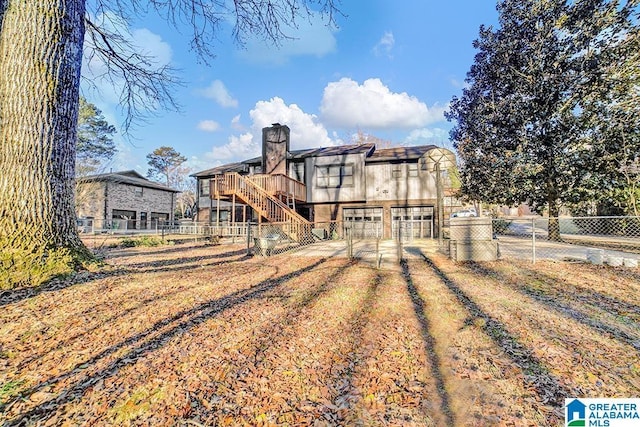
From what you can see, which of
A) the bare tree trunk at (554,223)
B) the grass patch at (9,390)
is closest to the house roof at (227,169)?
the bare tree trunk at (554,223)

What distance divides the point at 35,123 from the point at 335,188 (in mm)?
14415

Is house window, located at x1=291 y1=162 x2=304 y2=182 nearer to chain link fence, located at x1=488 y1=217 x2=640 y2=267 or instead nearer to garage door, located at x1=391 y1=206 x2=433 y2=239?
garage door, located at x1=391 y1=206 x2=433 y2=239

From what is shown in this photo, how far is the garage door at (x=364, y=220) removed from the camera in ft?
56.3

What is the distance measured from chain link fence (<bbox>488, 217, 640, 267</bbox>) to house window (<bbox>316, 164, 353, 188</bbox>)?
8134 millimetres

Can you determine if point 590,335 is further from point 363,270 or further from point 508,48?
point 508,48

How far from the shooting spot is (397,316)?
3.71 m

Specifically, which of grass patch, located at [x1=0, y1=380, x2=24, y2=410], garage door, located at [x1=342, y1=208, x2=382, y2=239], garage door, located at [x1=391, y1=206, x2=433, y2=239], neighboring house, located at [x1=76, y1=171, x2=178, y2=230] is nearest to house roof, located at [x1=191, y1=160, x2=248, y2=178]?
neighboring house, located at [x1=76, y1=171, x2=178, y2=230]

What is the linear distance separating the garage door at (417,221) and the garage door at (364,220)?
1.07m

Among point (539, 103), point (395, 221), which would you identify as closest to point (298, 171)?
point (395, 221)

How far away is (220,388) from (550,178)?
15285mm

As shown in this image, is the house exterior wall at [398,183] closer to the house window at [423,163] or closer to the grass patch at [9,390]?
the house window at [423,163]

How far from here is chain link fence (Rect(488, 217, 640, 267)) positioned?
691 centimetres

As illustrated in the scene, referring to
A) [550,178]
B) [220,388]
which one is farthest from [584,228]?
[220,388]

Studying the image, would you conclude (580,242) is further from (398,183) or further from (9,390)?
(9,390)
